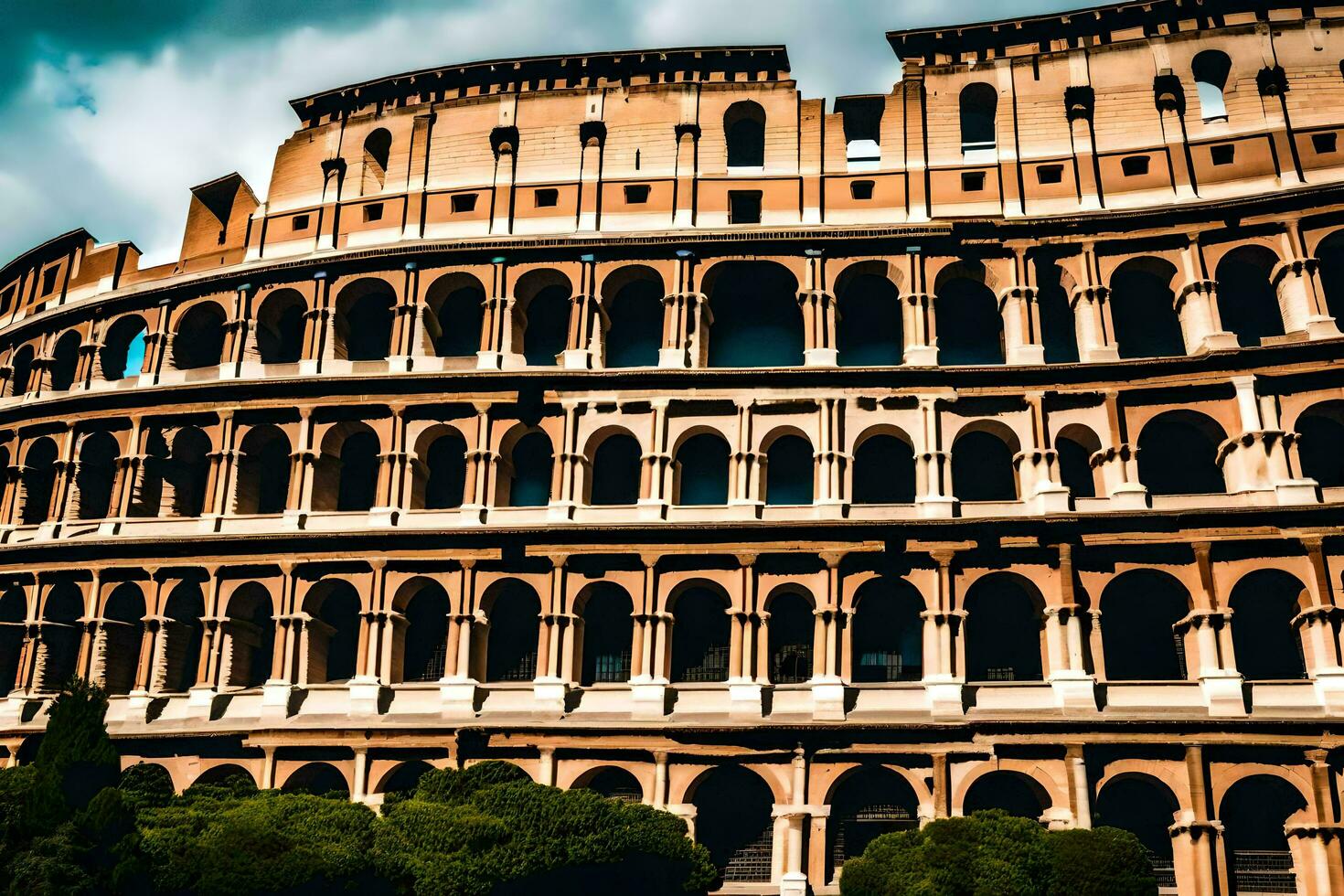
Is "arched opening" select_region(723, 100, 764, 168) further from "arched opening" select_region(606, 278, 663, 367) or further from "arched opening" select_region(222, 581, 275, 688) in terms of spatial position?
"arched opening" select_region(222, 581, 275, 688)

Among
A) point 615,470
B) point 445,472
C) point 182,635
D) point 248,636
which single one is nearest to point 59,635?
point 182,635

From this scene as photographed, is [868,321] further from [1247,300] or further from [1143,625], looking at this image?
[1143,625]

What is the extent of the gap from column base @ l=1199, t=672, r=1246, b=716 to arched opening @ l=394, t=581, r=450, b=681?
681 inches

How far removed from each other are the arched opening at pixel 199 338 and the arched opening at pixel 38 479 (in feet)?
14.4

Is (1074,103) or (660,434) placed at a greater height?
(1074,103)

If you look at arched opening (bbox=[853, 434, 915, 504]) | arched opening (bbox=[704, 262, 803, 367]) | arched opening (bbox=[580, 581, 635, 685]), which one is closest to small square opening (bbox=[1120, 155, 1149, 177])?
arched opening (bbox=[704, 262, 803, 367])

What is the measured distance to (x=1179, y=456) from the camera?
32156mm

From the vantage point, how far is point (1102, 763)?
28.4 m

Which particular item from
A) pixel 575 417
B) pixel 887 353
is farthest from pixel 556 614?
pixel 887 353

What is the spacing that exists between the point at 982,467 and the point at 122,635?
22008 millimetres

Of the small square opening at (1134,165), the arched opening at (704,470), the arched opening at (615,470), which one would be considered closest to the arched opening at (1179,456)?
the small square opening at (1134,165)

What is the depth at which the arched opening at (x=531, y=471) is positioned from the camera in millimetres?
33906

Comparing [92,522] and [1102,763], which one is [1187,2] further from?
[92,522]

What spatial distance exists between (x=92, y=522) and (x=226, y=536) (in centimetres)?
464
